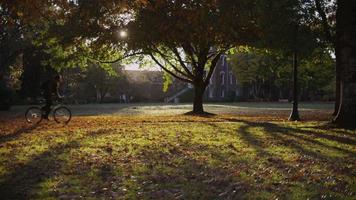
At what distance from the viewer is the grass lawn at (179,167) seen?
6.99 m

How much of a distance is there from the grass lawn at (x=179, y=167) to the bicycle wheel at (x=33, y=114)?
7.62 m

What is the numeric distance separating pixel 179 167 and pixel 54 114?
12740 millimetres

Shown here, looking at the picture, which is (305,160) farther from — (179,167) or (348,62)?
(348,62)

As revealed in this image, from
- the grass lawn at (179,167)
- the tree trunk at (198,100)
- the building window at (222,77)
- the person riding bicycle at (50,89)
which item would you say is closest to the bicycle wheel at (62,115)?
the person riding bicycle at (50,89)

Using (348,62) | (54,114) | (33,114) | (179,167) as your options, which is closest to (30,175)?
(179,167)

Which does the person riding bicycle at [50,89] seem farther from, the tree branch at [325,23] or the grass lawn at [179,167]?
the tree branch at [325,23]

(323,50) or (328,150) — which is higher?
(323,50)

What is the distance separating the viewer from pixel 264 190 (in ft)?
23.1

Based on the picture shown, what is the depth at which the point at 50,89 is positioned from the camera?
65.9 feet

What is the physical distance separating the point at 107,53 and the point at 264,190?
27.4 metres

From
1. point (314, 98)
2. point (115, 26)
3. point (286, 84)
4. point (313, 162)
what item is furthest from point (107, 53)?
point (314, 98)

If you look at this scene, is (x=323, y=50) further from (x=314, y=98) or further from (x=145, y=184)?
(x=314, y=98)

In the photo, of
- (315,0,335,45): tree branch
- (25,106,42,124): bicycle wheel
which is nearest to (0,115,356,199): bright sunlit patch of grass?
(25,106,42,124): bicycle wheel

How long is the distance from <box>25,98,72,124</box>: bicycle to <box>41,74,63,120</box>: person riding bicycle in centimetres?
36
